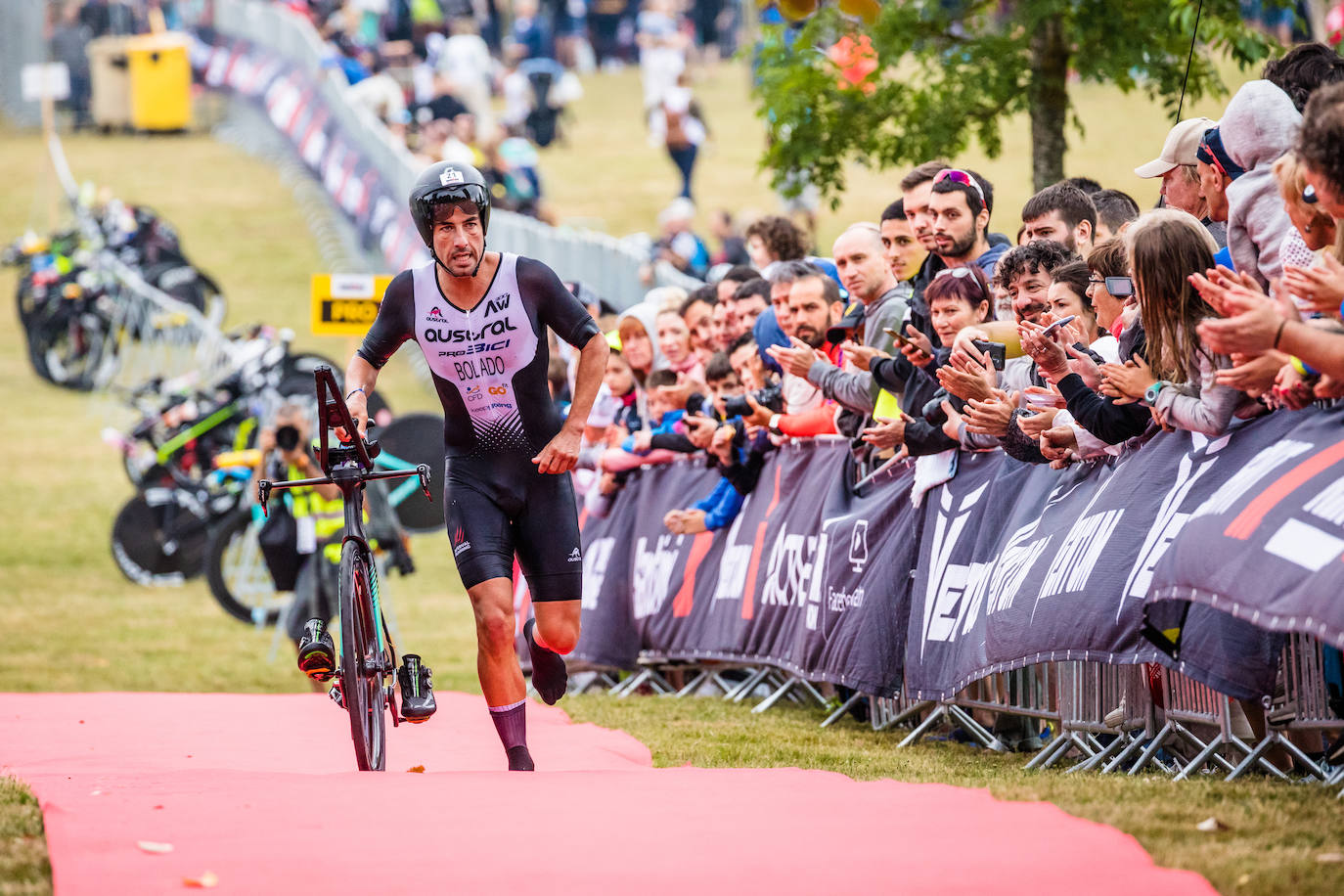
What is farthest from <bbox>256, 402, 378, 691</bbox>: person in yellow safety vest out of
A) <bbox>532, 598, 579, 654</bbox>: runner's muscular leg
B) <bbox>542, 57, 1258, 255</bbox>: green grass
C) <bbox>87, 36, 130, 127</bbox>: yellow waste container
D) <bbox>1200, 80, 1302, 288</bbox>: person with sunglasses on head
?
<bbox>87, 36, 130, 127</bbox>: yellow waste container

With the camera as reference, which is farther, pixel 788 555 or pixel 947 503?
pixel 788 555

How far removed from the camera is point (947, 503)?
8.74 meters

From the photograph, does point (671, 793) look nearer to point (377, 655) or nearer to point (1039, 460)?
point (377, 655)

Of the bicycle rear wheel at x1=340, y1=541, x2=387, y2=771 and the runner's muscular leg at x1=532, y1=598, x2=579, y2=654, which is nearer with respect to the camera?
the bicycle rear wheel at x1=340, y1=541, x2=387, y2=771

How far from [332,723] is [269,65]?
33247 mm

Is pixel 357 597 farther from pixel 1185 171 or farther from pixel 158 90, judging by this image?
pixel 158 90

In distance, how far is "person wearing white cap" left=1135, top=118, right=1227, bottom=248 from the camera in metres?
7.38

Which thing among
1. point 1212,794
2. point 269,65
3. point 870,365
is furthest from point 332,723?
point 269,65

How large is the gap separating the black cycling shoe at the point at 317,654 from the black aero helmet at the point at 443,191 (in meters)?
A: 1.61

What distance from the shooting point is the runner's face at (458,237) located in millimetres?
7941

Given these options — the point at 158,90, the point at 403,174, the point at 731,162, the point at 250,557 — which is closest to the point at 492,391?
the point at 250,557

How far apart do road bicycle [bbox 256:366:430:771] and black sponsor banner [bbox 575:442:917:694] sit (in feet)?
7.92

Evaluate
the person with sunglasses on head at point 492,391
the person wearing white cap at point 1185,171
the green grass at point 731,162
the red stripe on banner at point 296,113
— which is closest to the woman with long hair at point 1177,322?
the person wearing white cap at point 1185,171

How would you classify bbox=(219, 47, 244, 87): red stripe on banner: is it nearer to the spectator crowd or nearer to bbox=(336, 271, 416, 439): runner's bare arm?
the spectator crowd
